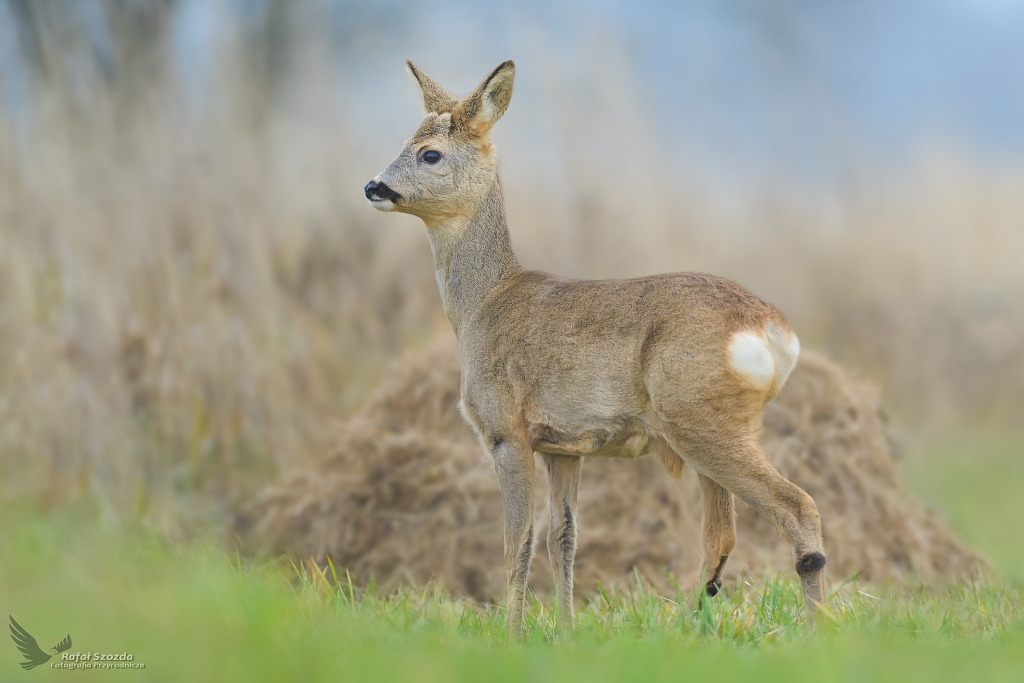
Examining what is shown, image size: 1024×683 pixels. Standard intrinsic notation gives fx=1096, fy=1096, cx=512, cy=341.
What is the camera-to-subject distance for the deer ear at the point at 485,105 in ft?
18.6

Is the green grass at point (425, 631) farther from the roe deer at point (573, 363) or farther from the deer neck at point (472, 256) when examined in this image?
the deer neck at point (472, 256)

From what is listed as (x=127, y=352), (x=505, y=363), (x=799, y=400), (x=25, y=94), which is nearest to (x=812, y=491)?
(x=799, y=400)

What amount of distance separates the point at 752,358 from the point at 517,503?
4.24 ft

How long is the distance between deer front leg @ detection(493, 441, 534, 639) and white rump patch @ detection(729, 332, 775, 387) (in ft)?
3.57

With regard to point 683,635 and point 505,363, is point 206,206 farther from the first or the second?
point 683,635

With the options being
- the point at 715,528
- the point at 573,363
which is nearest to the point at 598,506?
the point at 715,528

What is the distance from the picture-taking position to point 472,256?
5.77 meters

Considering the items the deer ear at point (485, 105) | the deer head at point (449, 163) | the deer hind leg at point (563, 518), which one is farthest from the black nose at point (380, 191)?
the deer hind leg at point (563, 518)

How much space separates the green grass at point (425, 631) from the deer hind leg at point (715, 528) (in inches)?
6.2

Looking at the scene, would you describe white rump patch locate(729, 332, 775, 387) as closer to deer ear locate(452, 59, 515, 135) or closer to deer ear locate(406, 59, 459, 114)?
deer ear locate(452, 59, 515, 135)

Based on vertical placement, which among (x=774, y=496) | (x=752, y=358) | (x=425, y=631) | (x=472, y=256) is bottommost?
(x=425, y=631)

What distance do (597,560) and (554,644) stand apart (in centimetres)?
369

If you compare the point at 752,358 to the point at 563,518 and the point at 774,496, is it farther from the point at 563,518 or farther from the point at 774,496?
the point at 563,518

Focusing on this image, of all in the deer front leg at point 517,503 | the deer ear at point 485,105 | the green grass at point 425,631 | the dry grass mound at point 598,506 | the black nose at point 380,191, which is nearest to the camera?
the green grass at point 425,631
